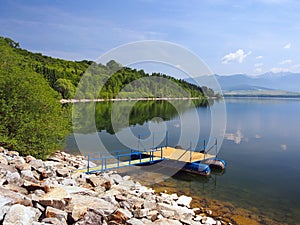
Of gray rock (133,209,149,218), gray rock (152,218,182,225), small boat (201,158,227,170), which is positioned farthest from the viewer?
small boat (201,158,227,170)

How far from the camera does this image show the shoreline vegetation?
6543 mm

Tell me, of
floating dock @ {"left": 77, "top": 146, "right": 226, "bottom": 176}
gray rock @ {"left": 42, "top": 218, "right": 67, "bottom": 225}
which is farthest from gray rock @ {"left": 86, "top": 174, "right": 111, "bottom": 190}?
floating dock @ {"left": 77, "top": 146, "right": 226, "bottom": 176}

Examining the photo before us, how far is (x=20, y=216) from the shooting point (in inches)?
233

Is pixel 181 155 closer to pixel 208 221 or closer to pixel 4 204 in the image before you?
Result: pixel 208 221

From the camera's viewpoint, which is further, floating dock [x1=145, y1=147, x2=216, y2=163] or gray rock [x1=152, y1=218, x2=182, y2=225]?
floating dock [x1=145, y1=147, x2=216, y2=163]

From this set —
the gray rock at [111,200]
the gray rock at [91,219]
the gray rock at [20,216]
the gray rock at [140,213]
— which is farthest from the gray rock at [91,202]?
the gray rock at [20,216]

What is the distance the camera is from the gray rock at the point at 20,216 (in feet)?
18.9

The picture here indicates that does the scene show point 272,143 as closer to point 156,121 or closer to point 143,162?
point 143,162

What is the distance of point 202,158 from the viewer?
19.0 meters

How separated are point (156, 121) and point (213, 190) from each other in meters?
29.5

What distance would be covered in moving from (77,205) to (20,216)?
5.62ft

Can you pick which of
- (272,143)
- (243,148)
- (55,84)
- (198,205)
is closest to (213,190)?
(198,205)

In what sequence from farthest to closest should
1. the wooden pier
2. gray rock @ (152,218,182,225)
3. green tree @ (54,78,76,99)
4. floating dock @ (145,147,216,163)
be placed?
green tree @ (54,78,76,99) < floating dock @ (145,147,216,163) < the wooden pier < gray rock @ (152,218,182,225)

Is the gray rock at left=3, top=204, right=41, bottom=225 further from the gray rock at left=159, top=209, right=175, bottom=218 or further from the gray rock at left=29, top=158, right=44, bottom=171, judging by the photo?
the gray rock at left=159, top=209, right=175, bottom=218
